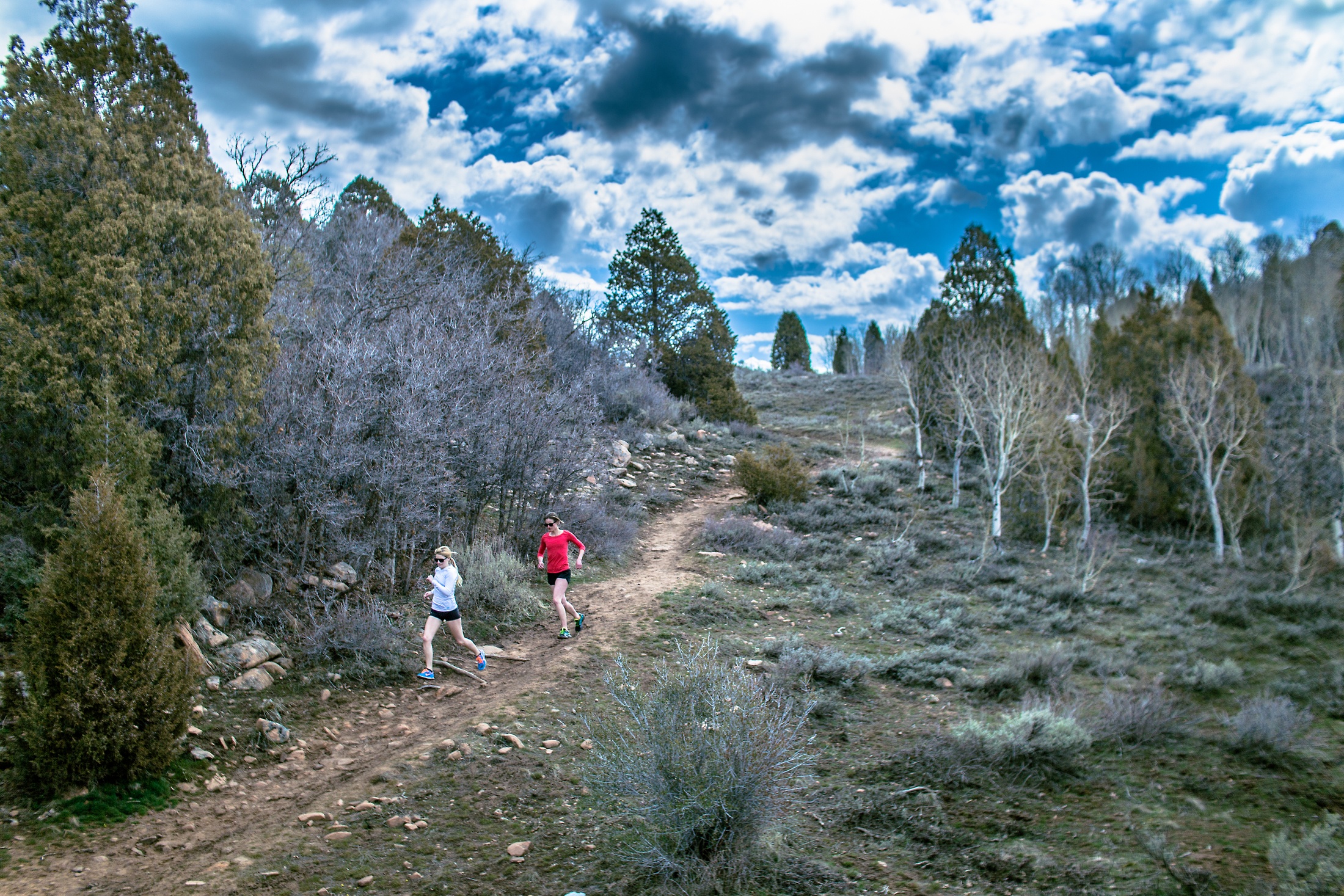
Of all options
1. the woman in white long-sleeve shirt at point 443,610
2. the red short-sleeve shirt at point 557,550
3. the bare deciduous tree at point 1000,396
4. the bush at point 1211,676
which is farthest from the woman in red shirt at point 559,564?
the bare deciduous tree at point 1000,396

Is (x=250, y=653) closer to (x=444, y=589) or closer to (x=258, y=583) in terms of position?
(x=258, y=583)

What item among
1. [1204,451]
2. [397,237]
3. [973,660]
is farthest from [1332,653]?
[397,237]

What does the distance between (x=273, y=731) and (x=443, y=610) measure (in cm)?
204

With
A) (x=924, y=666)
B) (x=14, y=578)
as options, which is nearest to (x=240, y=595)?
(x=14, y=578)

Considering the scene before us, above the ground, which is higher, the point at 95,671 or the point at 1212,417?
the point at 1212,417

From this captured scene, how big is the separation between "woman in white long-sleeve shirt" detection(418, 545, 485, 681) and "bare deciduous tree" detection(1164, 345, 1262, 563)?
Result: 17.3 m

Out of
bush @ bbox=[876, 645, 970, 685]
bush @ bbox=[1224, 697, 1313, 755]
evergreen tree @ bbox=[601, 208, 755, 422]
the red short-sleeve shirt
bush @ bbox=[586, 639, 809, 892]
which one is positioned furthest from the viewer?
evergreen tree @ bbox=[601, 208, 755, 422]

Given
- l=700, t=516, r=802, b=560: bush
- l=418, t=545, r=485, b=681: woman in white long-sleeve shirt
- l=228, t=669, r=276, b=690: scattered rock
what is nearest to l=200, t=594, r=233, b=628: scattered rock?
l=228, t=669, r=276, b=690: scattered rock

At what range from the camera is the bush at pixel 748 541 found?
14.1m

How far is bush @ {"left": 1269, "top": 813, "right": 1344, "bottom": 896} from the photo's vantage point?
3564 millimetres

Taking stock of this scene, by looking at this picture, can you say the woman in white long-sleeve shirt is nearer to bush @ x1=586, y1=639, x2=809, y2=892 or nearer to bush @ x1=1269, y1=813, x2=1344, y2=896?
bush @ x1=586, y1=639, x2=809, y2=892

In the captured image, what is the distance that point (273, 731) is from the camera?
5.66 m

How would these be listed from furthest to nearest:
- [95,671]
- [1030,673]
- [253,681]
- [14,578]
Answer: [1030,673] → [253,681] → [14,578] → [95,671]

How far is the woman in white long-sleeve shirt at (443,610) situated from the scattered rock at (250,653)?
1.47 metres
